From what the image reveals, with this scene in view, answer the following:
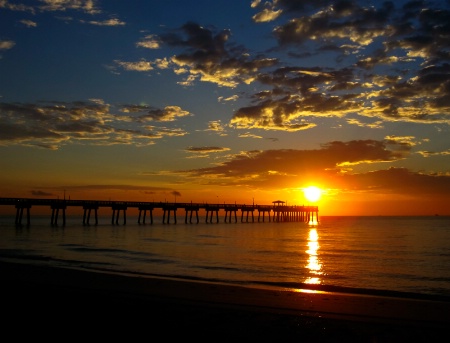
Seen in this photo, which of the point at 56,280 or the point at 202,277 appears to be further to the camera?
the point at 202,277

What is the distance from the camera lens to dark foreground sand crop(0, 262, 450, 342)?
8.10 m

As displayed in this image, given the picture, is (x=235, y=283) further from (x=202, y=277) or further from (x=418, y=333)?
(x=418, y=333)

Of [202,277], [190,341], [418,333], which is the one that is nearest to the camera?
[190,341]

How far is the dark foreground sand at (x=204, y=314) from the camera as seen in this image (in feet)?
26.6

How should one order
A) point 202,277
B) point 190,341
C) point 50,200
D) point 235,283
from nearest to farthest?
point 190,341 → point 235,283 → point 202,277 → point 50,200

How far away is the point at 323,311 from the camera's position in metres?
10.9

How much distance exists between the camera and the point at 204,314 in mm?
9969

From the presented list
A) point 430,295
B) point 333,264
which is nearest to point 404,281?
point 430,295

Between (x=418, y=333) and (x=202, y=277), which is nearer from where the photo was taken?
(x=418, y=333)

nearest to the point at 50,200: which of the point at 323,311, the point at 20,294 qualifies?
the point at 20,294

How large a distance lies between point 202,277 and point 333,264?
970 cm

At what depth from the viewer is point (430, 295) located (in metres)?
15.2

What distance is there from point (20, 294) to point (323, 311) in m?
7.98

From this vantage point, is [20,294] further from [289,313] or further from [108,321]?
[289,313]
